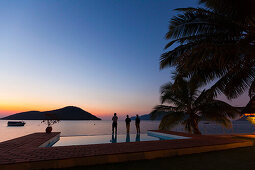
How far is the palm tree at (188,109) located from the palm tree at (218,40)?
12.4 feet

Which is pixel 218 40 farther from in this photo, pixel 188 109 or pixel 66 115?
pixel 66 115

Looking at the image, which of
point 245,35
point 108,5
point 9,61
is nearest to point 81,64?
point 9,61

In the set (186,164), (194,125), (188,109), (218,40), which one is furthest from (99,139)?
(218,40)

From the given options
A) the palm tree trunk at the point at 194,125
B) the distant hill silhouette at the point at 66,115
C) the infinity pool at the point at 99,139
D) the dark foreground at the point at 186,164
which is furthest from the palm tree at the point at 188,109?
the distant hill silhouette at the point at 66,115

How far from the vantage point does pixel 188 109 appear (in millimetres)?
11219

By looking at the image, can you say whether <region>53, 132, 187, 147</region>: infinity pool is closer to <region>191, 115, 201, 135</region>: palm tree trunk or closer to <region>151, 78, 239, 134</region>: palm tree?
<region>151, 78, 239, 134</region>: palm tree

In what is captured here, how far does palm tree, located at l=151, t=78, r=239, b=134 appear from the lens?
33.1 feet

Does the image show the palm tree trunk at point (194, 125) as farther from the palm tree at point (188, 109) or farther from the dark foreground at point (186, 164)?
the dark foreground at point (186, 164)

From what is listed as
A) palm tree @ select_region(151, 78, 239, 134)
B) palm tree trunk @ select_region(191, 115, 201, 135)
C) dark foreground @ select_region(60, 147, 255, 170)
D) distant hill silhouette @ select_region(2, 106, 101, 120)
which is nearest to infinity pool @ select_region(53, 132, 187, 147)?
palm tree @ select_region(151, 78, 239, 134)

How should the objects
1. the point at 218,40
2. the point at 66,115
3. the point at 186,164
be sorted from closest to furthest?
1. the point at 186,164
2. the point at 218,40
3. the point at 66,115

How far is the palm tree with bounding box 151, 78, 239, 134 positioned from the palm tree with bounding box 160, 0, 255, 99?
3.79 m

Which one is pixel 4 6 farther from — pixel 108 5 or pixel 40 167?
pixel 40 167

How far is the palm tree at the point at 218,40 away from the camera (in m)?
4.32

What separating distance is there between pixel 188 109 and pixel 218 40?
282 inches
